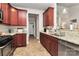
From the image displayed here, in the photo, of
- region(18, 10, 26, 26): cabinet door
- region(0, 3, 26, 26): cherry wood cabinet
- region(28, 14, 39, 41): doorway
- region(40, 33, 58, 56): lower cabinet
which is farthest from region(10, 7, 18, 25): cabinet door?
region(28, 14, 39, 41): doorway

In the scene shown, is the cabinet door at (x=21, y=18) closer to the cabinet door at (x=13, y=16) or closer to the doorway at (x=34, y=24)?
the cabinet door at (x=13, y=16)

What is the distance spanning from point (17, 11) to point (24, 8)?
55 centimetres

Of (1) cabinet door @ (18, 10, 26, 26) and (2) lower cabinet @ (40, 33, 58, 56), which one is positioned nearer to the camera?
(2) lower cabinet @ (40, 33, 58, 56)

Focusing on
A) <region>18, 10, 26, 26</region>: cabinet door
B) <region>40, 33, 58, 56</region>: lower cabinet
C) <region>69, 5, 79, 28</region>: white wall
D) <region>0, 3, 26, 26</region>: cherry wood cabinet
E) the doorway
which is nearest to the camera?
<region>69, 5, 79, 28</region>: white wall

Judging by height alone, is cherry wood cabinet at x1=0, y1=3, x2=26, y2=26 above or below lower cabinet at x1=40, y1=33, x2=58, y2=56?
above

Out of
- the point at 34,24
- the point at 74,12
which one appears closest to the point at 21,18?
the point at 74,12

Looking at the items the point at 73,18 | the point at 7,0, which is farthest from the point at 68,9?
the point at 7,0

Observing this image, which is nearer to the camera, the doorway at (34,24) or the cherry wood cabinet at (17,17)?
the cherry wood cabinet at (17,17)

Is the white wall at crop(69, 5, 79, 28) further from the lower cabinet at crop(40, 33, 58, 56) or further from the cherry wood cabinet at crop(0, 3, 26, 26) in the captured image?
the cherry wood cabinet at crop(0, 3, 26, 26)

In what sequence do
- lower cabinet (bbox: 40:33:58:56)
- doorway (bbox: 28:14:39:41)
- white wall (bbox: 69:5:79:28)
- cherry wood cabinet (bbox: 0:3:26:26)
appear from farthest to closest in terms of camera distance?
doorway (bbox: 28:14:39:41)
cherry wood cabinet (bbox: 0:3:26:26)
lower cabinet (bbox: 40:33:58:56)
white wall (bbox: 69:5:79:28)

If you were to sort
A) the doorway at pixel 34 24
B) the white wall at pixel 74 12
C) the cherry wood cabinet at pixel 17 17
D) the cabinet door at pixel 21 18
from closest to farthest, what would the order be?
the white wall at pixel 74 12, the cherry wood cabinet at pixel 17 17, the cabinet door at pixel 21 18, the doorway at pixel 34 24

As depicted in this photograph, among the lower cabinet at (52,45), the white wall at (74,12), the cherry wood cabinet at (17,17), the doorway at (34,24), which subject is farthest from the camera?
the doorway at (34,24)

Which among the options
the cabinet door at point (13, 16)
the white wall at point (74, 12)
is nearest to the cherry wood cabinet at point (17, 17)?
the cabinet door at point (13, 16)

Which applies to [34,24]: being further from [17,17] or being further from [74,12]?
[74,12]
